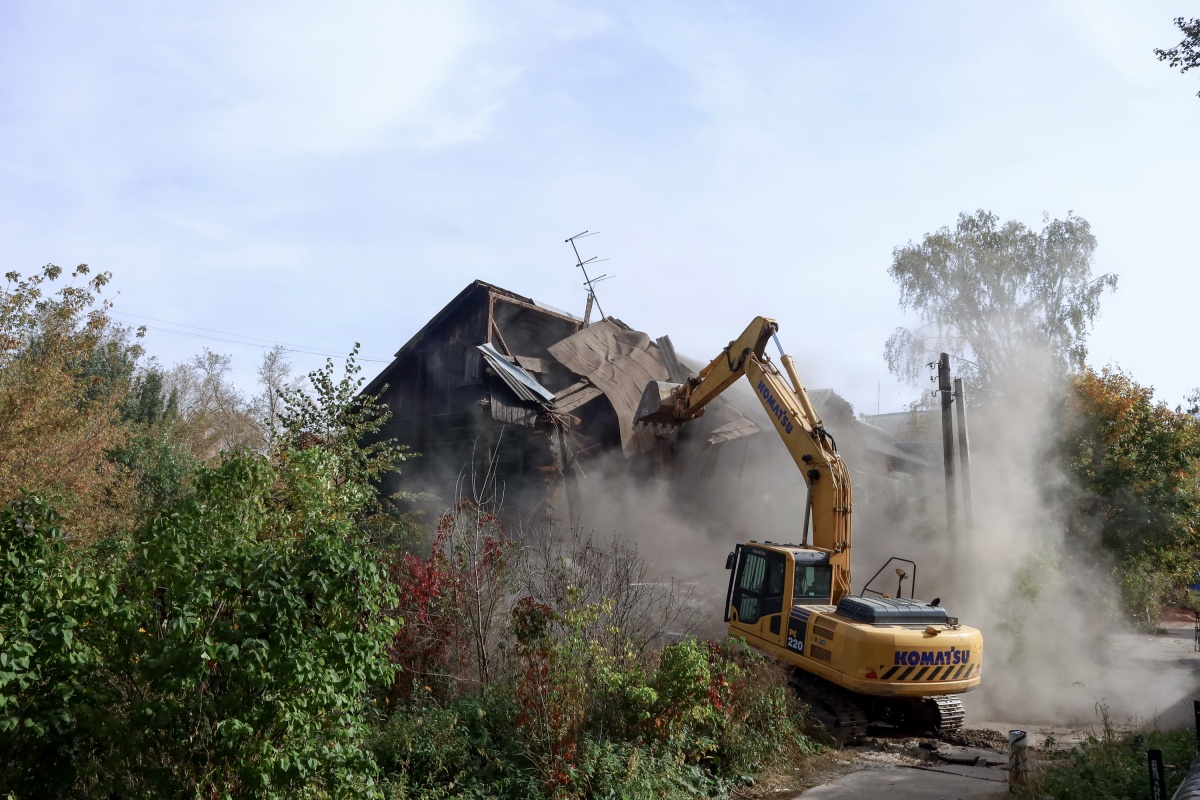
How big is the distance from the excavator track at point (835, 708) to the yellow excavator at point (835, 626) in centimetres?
1

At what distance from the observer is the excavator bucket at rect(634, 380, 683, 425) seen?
16.7m

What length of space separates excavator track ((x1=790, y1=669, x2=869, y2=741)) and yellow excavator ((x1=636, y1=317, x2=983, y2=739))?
1cm

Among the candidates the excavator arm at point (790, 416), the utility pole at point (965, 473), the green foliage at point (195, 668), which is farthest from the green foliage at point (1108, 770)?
the utility pole at point (965, 473)

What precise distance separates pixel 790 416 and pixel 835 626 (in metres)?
3.56

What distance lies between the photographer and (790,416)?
13625 mm

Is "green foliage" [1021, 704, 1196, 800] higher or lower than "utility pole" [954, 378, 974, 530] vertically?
lower

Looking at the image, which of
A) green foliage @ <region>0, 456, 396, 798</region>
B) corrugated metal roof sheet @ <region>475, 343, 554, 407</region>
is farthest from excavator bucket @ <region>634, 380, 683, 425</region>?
green foliage @ <region>0, 456, 396, 798</region>

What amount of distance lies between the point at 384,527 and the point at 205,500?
5148 mm

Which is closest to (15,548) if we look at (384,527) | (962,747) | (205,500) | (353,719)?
(205,500)

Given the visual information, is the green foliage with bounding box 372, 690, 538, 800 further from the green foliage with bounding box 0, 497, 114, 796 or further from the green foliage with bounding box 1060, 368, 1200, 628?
the green foliage with bounding box 1060, 368, 1200, 628

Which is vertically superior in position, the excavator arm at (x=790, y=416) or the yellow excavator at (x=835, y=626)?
the excavator arm at (x=790, y=416)

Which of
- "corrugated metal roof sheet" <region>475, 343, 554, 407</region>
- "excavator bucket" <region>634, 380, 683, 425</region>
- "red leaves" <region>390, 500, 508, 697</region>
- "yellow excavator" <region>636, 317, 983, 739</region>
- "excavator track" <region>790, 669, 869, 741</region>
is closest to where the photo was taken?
"red leaves" <region>390, 500, 508, 697</region>

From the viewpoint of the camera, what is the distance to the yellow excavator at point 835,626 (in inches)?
428

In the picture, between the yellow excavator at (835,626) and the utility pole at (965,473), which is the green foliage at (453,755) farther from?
the utility pole at (965,473)
